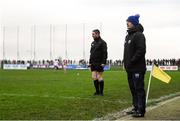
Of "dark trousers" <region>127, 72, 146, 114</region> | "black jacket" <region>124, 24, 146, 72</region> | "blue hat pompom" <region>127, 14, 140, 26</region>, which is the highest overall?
"blue hat pompom" <region>127, 14, 140, 26</region>

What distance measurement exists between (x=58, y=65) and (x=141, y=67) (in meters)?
69.9

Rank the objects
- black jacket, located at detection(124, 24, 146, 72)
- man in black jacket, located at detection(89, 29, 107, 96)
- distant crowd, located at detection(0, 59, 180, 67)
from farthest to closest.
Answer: distant crowd, located at detection(0, 59, 180, 67), man in black jacket, located at detection(89, 29, 107, 96), black jacket, located at detection(124, 24, 146, 72)

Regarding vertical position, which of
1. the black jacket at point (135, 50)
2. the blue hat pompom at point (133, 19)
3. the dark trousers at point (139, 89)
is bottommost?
the dark trousers at point (139, 89)

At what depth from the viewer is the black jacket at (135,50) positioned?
1253 centimetres

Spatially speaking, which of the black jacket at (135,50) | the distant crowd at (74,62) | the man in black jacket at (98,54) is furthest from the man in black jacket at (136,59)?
the distant crowd at (74,62)

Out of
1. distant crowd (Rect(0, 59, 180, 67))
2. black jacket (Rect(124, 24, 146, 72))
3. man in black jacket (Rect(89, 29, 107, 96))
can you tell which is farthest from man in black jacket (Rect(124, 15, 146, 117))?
distant crowd (Rect(0, 59, 180, 67))

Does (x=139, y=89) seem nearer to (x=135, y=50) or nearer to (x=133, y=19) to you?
(x=135, y=50)

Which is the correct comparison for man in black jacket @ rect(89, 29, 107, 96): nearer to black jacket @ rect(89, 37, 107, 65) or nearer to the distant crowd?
black jacket @ rect(89, 37, 107, 65)

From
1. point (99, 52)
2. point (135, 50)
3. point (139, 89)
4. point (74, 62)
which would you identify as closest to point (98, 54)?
point (99, 52)

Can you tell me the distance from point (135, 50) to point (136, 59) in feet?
0.76

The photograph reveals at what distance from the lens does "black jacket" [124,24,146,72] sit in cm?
1253

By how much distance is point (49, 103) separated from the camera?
14.8 metres

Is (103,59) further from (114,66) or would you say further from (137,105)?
(114,66)

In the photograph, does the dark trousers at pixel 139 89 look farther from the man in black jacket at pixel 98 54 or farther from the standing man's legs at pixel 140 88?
the man in black jacket at pixel 98 54
